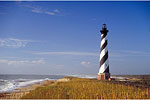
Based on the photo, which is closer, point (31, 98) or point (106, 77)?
point (31, 98)

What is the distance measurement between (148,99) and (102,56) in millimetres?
13326

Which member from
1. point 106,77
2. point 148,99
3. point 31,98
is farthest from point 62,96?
point 106,77

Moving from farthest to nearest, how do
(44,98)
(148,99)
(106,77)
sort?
(106,77) < (44,98) < (148,99)

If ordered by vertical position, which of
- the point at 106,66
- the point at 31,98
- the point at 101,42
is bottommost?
the point at 31,98

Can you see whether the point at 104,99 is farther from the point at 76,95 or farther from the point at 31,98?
the point at 31,98

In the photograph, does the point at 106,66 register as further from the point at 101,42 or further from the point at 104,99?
the point at 104,99

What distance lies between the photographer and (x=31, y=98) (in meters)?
8.89

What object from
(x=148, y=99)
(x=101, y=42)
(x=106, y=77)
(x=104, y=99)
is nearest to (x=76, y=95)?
(x=104, y=99)

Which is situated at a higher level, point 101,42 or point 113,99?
point 101,42

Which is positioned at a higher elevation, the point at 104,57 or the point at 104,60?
the point at 104,57

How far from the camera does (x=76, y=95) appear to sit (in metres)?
8.98

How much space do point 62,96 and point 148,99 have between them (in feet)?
14.0

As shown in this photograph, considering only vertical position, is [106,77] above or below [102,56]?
below

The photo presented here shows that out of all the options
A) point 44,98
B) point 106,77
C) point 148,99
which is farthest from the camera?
point 106,77
